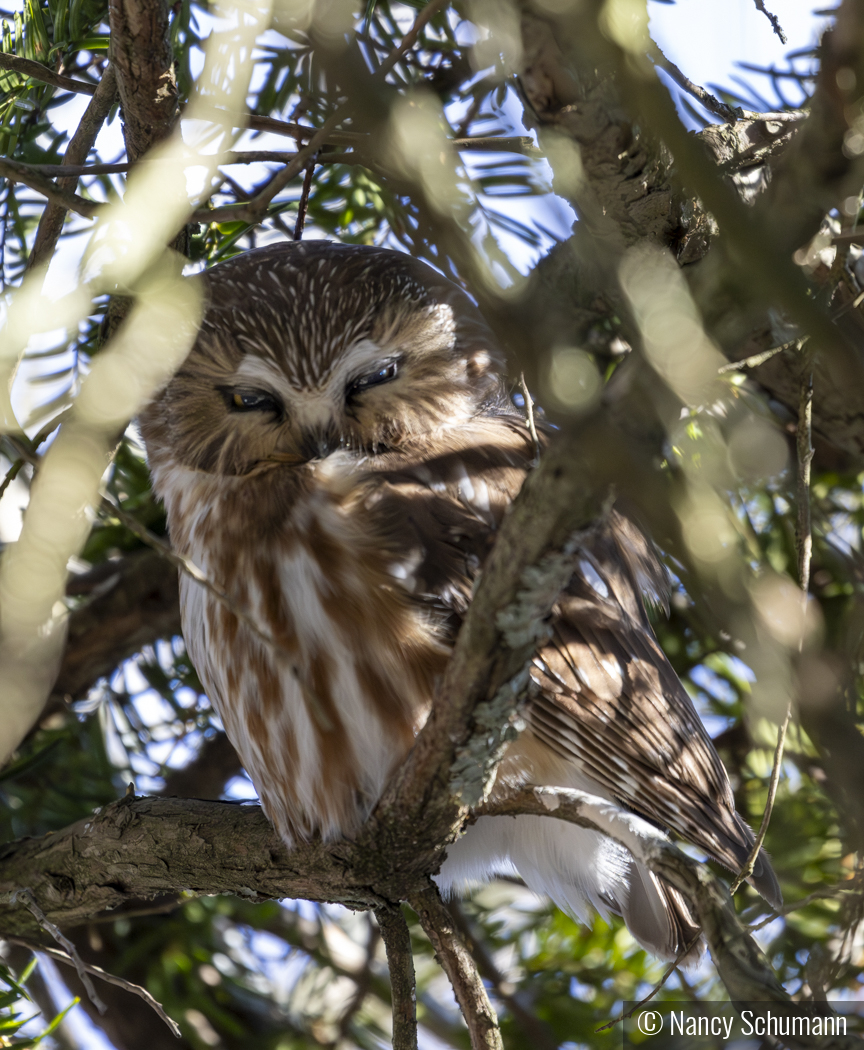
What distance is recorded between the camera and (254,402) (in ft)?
6.93

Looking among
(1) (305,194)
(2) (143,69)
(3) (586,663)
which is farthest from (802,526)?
(2) (143,69)

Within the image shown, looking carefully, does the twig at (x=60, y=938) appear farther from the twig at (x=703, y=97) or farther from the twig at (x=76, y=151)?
the twig at (x=703, y=97)

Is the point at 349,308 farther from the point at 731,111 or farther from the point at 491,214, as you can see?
the point at 731,111

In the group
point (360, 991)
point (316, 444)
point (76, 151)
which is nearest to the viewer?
point (76, 151)

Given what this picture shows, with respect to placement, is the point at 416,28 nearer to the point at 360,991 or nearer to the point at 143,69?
the point at 143,69

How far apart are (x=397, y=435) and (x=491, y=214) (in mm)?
675

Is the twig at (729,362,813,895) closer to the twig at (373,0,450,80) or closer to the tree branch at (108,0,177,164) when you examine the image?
the twig at (373,0,450,80)

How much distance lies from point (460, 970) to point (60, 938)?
2.47 feet

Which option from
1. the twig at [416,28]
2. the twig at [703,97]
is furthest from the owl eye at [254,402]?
the twig at [703,97]

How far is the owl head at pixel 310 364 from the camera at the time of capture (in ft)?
6.83

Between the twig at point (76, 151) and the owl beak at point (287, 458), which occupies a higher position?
the twig at point (76, 151)

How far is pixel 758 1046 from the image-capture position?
4.52 ft

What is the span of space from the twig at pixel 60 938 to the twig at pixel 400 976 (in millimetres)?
523

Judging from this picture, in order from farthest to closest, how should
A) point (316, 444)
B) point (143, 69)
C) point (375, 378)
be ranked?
1. point (375, 378)
2. point (316, 444)
3. point (143, 69)
